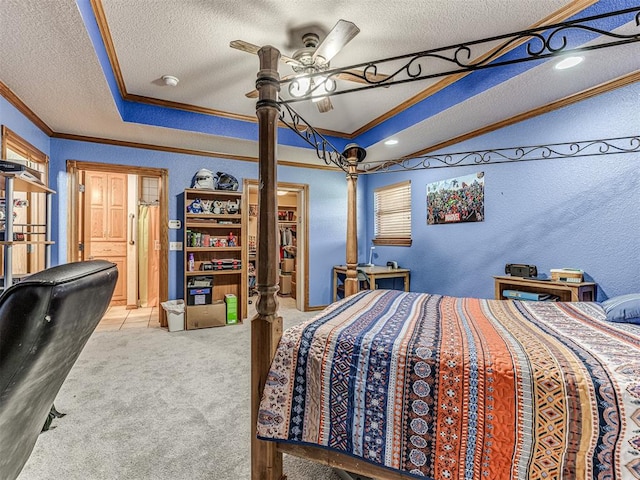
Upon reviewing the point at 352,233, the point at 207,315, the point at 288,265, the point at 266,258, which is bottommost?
the point at 207,315

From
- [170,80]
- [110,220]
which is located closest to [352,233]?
[170,80]

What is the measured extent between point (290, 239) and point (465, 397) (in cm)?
627

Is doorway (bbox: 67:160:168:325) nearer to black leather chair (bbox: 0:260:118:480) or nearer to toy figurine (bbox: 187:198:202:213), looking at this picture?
toy figurine (bbox: 187:198:202:213)

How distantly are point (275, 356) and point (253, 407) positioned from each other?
0.89ft

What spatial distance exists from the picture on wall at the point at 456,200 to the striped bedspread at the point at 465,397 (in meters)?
2.15

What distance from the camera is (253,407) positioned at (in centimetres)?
144

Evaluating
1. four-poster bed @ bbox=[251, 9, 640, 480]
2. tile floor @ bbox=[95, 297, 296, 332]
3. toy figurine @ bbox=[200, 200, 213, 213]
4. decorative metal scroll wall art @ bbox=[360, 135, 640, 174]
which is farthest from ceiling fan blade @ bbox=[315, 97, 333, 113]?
tile floor @ bbox=[95, 297, 296, 332]

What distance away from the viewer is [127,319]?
4523mm

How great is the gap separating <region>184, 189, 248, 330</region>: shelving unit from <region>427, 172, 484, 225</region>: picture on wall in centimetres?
267

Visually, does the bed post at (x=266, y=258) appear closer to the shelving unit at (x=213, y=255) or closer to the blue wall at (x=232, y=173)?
the shelving unit at (x=213, y=255)

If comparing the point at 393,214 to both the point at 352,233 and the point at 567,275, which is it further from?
the point at 567,275

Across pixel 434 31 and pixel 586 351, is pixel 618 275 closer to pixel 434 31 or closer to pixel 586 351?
pixel 586 351

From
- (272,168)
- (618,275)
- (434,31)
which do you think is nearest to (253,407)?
(272,168)

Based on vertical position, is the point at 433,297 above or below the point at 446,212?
below
